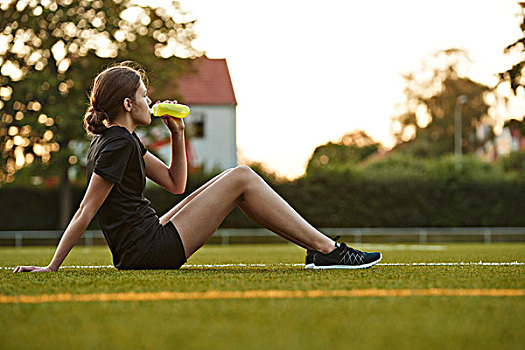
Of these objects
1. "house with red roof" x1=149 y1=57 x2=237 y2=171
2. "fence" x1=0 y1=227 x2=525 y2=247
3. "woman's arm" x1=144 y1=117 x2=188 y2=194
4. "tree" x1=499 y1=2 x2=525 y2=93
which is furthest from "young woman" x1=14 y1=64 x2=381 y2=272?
"house with red roof" x1=149 y1=57 x2=237 y2=171

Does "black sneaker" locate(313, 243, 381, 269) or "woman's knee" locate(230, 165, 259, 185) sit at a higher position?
"woman's knee" locate(230, 165, 259, 185)

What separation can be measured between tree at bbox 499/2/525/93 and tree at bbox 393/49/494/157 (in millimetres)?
38743

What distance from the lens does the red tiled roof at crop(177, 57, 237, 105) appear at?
38969 millimetres

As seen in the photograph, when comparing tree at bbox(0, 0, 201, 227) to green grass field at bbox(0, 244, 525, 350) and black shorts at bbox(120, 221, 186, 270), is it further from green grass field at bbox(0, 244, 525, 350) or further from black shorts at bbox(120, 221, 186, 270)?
green grass field at bbox(0, 244, 525, 350)

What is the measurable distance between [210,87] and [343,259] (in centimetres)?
3551

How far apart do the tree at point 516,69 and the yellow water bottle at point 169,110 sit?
5537 mm

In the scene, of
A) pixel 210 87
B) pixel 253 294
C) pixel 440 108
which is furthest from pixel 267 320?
pixel 440 108

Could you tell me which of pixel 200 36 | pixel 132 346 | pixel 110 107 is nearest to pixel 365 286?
pixel 132 346

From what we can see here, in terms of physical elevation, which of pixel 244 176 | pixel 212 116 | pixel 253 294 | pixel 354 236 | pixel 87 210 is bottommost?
pixel 354 236

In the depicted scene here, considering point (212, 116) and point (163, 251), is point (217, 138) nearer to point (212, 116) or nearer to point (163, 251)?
point (212, 116)

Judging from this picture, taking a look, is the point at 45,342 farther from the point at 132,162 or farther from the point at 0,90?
the point at 0,90

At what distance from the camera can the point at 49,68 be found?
24594mm

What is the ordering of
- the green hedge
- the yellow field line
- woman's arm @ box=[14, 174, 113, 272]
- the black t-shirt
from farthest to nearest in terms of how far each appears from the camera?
the green hedge → the black t-shirt → woman's arm @ box=[14, 174, 113, 272] → the yellow field line

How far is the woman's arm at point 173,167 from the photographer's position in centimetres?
521
